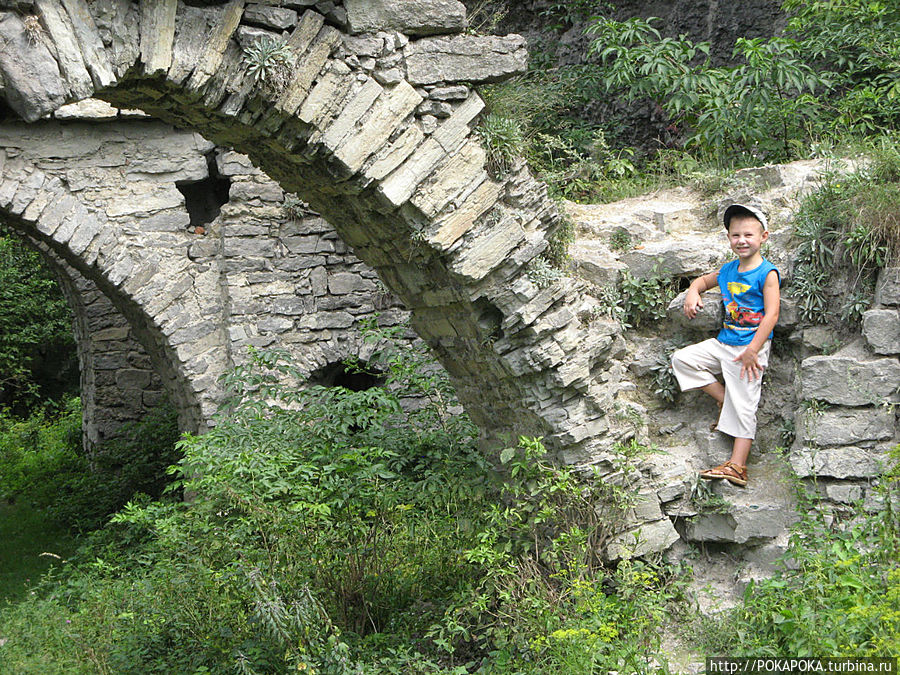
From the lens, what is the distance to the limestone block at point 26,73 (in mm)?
2959

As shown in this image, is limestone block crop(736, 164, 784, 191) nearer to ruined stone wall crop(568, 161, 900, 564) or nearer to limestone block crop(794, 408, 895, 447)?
ruined stone wall crop(568, 161, 900, 564)

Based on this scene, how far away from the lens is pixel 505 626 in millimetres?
3971

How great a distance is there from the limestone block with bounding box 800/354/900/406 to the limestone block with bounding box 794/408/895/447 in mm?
57

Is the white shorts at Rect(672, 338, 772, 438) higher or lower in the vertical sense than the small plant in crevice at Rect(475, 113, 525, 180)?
lower

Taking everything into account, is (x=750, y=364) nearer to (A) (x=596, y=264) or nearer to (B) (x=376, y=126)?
(A) (x=596, y=264)

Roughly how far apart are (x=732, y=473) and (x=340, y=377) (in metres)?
4.19

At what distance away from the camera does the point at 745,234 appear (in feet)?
13.8

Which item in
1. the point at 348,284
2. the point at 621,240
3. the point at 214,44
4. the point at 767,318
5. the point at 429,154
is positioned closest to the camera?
the point at 214,44

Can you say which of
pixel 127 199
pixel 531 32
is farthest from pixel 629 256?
pixel 531 32

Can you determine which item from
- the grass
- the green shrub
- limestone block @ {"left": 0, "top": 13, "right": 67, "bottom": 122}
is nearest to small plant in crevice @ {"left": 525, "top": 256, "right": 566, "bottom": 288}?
limestone block @ {"left": 0, "top": 13, "right": 67, "bottom": 122}

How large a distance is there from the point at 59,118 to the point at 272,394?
337 cm

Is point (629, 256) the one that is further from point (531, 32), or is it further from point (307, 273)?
point (531, 32)

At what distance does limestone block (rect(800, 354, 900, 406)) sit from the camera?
159 inches

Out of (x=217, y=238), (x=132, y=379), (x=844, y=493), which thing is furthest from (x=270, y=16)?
(x=132, y=379)
